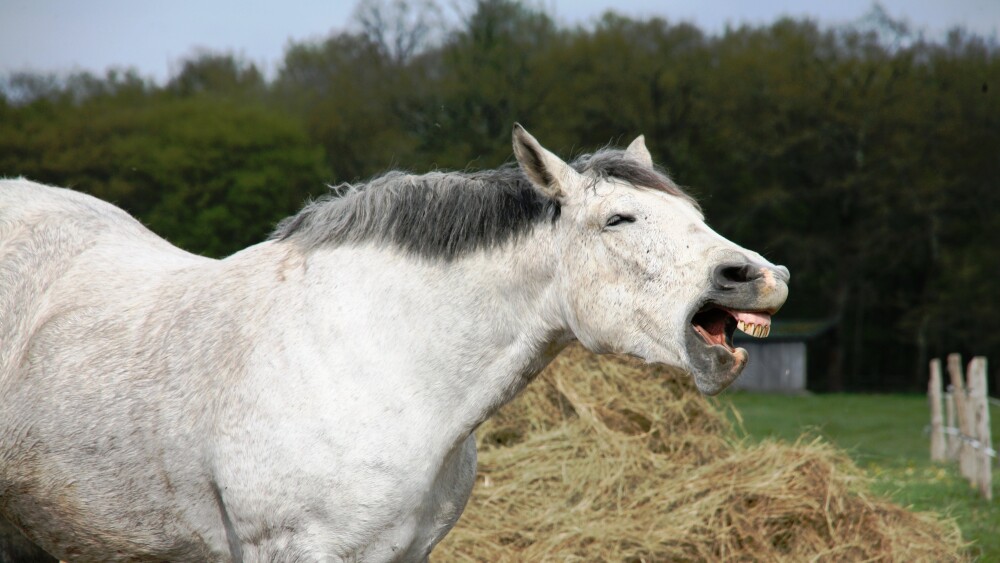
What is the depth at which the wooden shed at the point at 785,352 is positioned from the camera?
874 inches

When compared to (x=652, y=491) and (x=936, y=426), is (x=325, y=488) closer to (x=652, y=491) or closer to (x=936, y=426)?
(x=652, y=491)

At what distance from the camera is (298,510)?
2.49 meters

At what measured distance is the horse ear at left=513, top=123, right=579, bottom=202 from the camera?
101 inches

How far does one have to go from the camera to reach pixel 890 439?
45.6ft

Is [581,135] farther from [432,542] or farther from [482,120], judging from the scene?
[432,542]

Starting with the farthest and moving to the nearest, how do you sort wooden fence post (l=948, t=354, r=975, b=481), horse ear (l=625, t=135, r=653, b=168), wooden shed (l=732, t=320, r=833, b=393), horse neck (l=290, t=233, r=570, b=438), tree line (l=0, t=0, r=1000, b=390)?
wooden shed (l=732, t=320, r=833, b=393)
tree line (l=0, t=0, r=1000, b=390)
wooden fence post (l=948, t=354, r=975, b=481)
horse ear (l=625, t=135, r=653, b=168)
horse neck (l=290, t=233, r=570, b=438)

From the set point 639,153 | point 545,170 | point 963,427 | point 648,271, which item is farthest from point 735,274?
point 963,427

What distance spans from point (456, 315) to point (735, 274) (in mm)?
796

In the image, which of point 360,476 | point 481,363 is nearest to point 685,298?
point 481,363

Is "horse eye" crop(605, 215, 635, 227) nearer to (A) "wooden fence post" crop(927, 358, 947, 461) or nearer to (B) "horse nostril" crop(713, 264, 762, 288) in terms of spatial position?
(B) "horse nostril" crop(713, 264, 762, 288)

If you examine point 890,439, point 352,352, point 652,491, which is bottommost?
point 890,439

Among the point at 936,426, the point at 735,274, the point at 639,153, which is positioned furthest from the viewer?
the point at 936,426

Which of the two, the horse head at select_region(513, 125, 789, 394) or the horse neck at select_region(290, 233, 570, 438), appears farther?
the horse neck at select_region(290, 233, 570, 438)

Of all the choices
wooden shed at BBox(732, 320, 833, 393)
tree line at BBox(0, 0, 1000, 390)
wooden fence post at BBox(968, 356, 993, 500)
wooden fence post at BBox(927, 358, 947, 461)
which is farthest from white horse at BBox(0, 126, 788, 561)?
wooden shed at BBox(732, 320, 833, 393)
